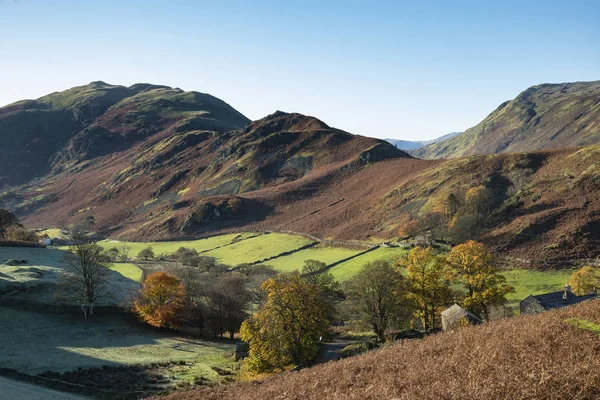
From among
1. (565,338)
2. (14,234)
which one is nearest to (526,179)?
(565,338)

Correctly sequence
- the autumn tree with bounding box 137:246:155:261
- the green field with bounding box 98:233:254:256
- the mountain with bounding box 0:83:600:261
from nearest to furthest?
1. the mountain with bounding box 0:83:600:261
2. the autumn tree with bounding box 137:246:155:261
3. the green field with bounding box 98:233:254:256

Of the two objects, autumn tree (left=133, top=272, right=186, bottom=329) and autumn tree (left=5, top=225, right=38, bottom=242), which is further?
autumn tree (left=5, top=225, right=38, bottom=242)

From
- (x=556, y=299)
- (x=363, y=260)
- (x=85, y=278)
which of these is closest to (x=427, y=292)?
(x=556, y=299)

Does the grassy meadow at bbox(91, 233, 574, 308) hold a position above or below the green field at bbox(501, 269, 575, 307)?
above

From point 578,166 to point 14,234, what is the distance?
142 meters

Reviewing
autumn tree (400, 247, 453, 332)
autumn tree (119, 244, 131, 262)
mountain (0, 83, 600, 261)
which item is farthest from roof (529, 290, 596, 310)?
autumn tree (119, 244, 131, 262)

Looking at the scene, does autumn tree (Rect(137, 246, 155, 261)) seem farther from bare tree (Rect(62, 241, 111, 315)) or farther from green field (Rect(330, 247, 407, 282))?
green field (Rect(330, 247, 407, 282))

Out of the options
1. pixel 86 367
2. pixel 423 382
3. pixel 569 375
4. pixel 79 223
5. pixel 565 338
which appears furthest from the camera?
pixel 79 223

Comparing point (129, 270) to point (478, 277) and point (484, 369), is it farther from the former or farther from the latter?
point (484, 369)

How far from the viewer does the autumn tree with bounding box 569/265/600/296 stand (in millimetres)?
54812

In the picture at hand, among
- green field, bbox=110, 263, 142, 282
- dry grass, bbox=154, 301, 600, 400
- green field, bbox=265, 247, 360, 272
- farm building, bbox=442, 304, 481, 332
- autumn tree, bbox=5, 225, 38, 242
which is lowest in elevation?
farm building, bbox=442, 304, 481, 332

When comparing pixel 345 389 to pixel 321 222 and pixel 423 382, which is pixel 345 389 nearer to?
pixel 423 382

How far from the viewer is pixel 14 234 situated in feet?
343

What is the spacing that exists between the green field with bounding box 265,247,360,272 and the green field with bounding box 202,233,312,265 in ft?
16.7
